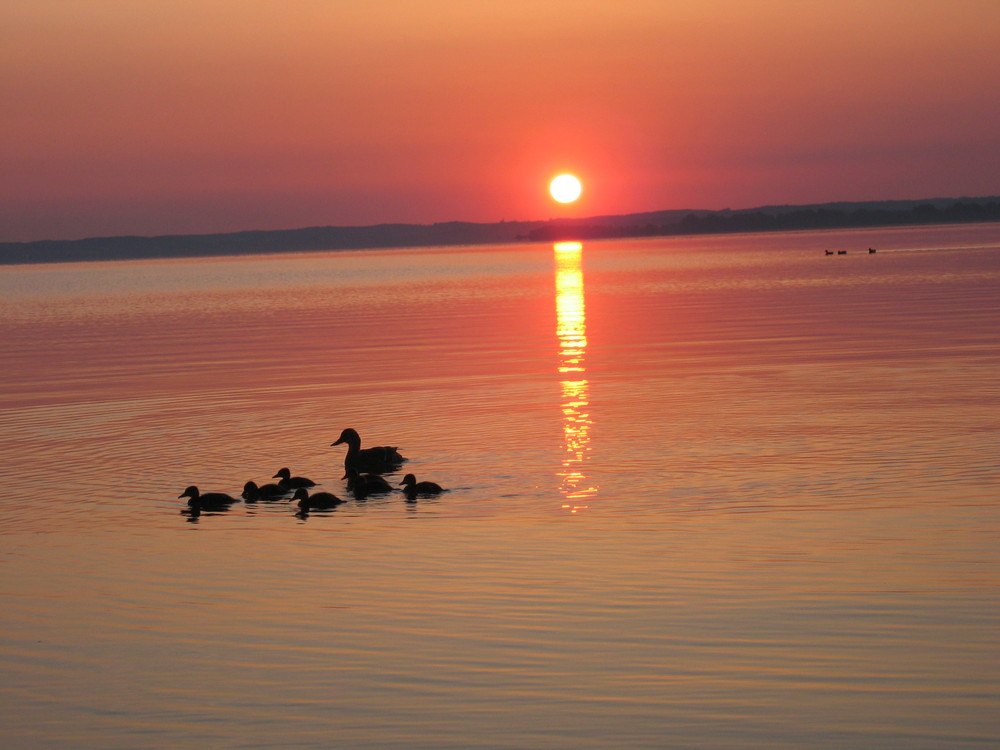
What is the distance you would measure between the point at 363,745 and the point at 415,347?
29.9 metres

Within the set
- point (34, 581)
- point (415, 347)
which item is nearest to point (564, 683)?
point (34, 581)

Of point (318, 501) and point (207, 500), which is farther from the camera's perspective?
point (207, 500)

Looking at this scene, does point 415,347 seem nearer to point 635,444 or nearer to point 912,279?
point 635,444

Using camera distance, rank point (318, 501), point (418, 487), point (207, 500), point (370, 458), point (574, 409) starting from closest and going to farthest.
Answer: point (318, 501) < point (207, 500) < point (418, 487) < point (370, 458) < point (574, 409)

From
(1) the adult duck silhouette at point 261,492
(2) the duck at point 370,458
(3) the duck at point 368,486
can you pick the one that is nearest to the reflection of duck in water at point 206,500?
(1) the adult duck silhouette at point 261,492

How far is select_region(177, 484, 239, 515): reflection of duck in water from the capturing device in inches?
644

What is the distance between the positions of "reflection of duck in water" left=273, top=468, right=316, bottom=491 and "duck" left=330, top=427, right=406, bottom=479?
0.79m

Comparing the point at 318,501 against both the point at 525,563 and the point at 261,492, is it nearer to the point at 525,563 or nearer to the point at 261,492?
the point at 261,492

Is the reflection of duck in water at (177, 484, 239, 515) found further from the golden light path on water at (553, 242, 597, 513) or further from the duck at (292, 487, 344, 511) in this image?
the golden light path on water at (553, 242, 597, 513)

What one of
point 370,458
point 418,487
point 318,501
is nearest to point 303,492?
point 318,501

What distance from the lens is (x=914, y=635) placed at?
10328 millimetres

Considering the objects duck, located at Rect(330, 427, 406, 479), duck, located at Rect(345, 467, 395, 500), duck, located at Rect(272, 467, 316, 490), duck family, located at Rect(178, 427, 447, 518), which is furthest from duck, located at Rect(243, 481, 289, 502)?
duck, located at Rect(330, 427, 406, 479)

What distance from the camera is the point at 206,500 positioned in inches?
647

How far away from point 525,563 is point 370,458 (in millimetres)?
5957
